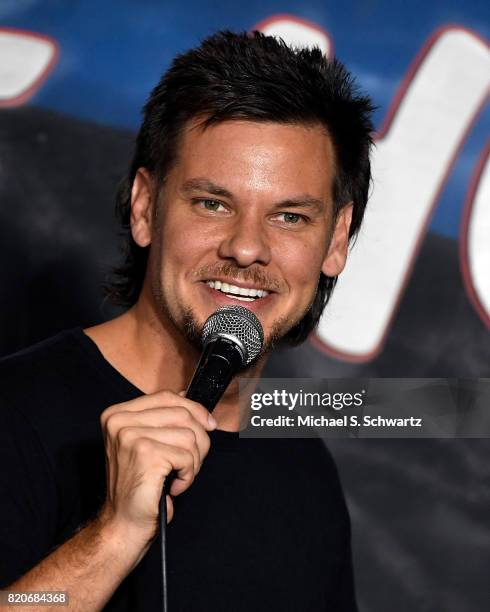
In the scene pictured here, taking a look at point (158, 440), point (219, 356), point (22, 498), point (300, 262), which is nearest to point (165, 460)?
point (158, 440)

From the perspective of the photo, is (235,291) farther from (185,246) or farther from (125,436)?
(125,436)

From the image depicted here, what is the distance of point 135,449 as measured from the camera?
1.01 meters

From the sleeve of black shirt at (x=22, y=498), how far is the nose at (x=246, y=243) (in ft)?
1.35

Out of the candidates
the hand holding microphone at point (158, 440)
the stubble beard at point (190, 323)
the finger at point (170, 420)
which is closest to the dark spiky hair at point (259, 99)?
the stubble beard at point (190, 323)

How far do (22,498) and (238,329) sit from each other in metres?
0.44

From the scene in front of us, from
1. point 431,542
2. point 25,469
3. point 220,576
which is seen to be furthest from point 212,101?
point 431,542

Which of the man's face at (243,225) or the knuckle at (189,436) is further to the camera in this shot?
the man's face at (243,225)

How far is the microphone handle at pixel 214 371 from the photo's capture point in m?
1.02

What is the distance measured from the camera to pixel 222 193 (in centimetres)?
149

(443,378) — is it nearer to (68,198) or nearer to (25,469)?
(68,198)

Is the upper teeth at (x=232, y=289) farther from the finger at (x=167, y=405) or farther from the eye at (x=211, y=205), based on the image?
the finger at (x=167, y=405)

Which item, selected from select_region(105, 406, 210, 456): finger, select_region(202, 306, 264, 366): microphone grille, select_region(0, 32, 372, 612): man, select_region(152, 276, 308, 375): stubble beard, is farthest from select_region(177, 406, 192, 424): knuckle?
select_region(152, 276, 308, 375): stubble beard

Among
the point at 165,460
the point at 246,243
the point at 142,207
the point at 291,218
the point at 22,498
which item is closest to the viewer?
the point at 165,460

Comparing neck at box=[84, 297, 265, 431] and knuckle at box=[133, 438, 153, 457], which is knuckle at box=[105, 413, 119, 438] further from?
neck at box=[84, 297, 265, 431]
